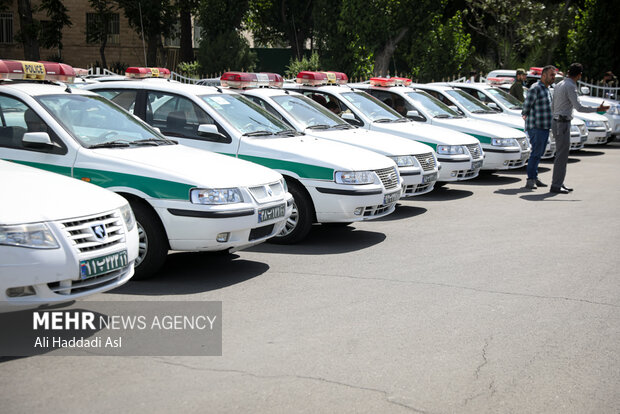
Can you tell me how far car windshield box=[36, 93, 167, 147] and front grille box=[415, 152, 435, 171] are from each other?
426 cm

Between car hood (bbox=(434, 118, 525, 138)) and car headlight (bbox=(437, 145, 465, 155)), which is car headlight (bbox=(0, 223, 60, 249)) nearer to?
car headlight (bbox=(437, 145, 465, 155))

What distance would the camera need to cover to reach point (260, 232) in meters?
7.42

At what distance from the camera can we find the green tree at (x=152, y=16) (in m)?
35.1

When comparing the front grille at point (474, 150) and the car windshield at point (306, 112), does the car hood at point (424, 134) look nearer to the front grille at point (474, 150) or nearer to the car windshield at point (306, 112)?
the front grille at point (474, 150)

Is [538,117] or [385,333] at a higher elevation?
[538,117]

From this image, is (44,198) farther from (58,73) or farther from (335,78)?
(335,78)

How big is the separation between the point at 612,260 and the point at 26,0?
30.9 meters

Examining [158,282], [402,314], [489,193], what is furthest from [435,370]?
[489,193]

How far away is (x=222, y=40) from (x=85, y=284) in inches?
1195

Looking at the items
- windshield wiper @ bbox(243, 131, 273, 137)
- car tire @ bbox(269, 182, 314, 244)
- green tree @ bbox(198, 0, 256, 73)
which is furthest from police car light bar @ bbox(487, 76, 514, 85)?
green tree @ bbox(198, 0, 256, 73)

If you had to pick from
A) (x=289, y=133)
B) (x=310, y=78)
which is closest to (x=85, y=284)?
(x=289, y=133)

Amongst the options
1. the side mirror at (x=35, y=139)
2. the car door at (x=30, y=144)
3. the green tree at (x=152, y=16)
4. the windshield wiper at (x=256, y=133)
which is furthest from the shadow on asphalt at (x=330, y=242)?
the green tree at (x=152, y=16)

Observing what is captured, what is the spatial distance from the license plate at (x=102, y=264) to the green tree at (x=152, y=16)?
30034mm

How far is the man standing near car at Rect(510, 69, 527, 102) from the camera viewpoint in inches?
721
